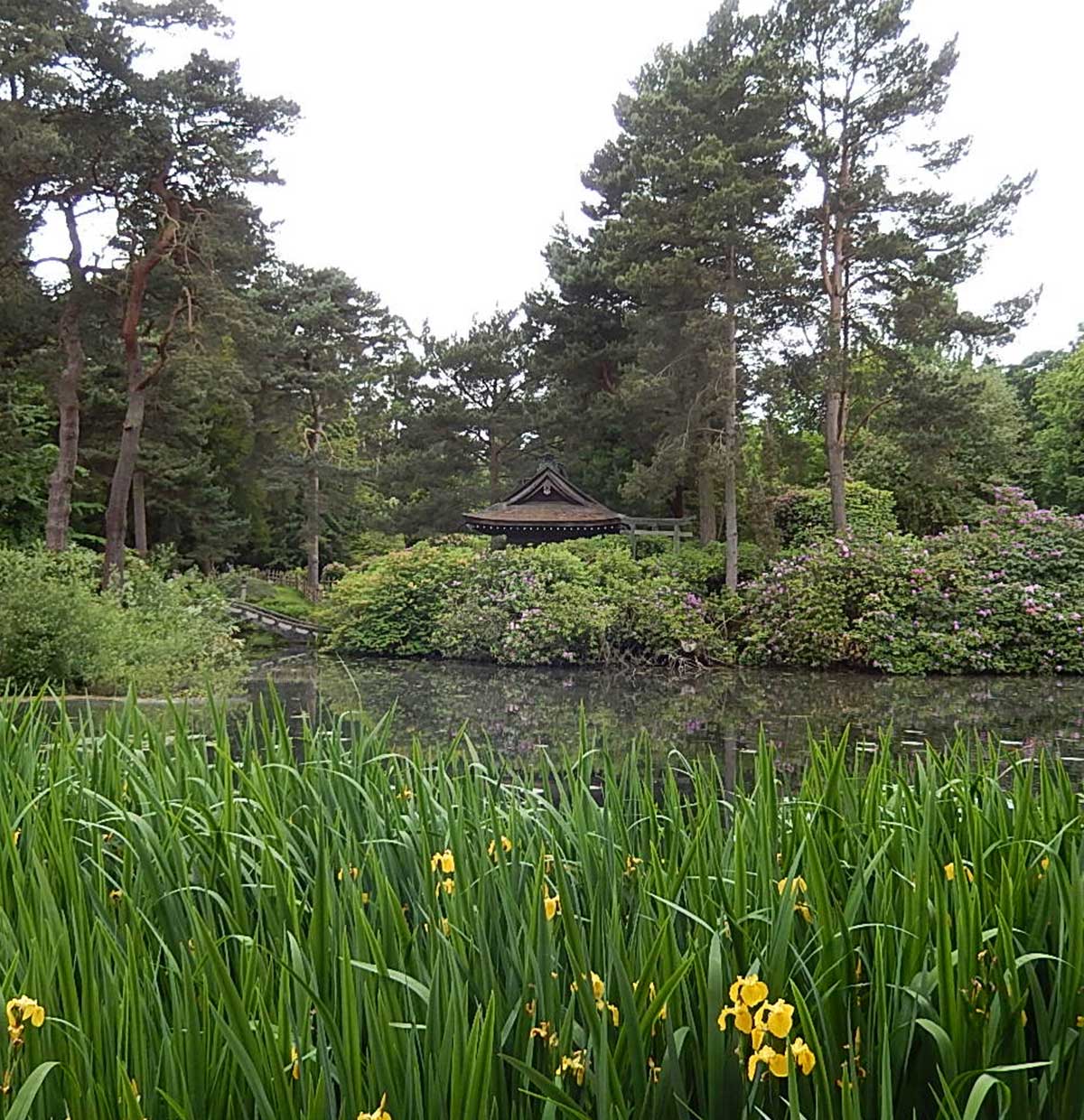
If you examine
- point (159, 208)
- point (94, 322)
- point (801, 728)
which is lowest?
point (801, 728)

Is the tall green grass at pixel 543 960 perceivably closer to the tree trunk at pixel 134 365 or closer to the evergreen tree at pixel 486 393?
the tree trunk at pixel 134 365

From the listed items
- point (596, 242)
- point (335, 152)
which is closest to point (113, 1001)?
point (596, 242)

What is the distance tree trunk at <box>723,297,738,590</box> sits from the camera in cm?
1400

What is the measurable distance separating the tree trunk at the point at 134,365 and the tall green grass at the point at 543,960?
12132 millimetres

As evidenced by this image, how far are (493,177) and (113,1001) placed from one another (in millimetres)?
31491

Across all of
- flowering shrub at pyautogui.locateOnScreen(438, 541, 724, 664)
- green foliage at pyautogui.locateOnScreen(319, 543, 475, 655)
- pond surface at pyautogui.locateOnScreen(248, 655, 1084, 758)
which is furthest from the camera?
green foliage at pyautogui.locateOnScreen(319, 543, 475, 655)

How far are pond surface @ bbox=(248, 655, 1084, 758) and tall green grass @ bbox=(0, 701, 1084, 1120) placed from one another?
4432 millimetres

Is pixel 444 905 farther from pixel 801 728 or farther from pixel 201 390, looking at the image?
pixel 201 390

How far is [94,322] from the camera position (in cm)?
1439

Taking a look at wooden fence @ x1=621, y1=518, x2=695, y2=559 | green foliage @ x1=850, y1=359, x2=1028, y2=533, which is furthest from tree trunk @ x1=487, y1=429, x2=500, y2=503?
green foliage @ x1=850, y1=359, x2=1028, y2=533

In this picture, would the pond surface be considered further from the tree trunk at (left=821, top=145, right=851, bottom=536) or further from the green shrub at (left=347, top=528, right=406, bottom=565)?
the green shrub at (left=347, top=528, right=406, bottom=565)

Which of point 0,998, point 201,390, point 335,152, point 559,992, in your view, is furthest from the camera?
point 335,152

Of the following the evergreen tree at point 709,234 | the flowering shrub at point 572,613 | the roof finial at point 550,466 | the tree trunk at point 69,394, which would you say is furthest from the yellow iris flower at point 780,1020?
the roof finial at point 550,466

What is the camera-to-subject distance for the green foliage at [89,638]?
7.13 m
